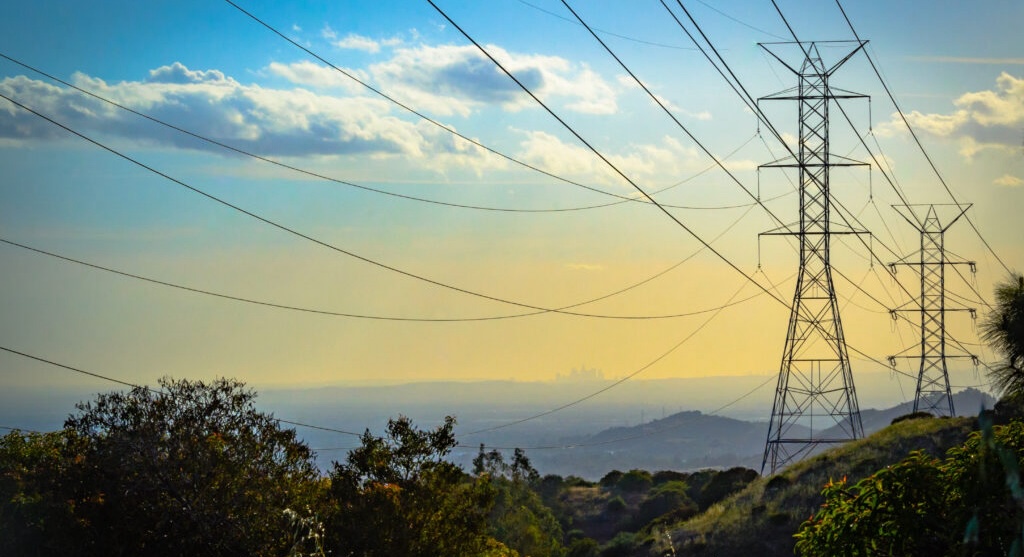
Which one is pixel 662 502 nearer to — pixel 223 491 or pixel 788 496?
pixel 788 496

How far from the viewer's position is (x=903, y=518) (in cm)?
1655

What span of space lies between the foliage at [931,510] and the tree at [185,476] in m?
14.9

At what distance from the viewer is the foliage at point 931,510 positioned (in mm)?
15836

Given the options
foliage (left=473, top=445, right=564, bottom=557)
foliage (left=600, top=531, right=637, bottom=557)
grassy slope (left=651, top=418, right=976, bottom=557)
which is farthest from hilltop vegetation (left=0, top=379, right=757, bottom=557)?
foliage (left=600, top=531, right=637, bottom=557)

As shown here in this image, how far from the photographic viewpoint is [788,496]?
62.7 meters

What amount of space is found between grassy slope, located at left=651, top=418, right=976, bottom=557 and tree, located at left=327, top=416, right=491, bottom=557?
29506 millimetres

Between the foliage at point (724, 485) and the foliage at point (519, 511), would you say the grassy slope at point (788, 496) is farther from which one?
the foliage at point (724, 485)

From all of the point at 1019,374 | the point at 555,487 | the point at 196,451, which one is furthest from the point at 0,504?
the point at 555,487

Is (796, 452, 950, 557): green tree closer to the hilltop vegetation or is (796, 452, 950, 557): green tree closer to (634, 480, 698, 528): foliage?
the hilltop vegetation

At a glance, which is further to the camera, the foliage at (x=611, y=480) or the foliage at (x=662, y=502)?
the foliage at (x=611, y=480)

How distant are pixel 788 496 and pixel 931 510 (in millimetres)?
48157

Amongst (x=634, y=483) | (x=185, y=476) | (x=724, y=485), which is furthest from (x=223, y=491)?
(x=634, y=483)

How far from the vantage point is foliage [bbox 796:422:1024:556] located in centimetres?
1584

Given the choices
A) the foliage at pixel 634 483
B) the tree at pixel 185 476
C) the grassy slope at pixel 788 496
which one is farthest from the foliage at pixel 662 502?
the tree at pixel 185 476
